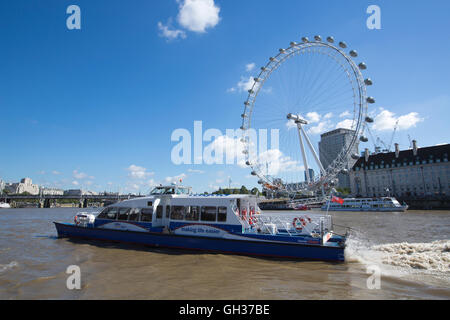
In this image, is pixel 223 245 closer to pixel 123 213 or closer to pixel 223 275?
pixel 223 275

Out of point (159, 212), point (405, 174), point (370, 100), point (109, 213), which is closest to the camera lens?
point (159, 212)

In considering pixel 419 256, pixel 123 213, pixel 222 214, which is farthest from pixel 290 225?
pixel 123 213

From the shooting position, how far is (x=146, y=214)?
16.1 metres

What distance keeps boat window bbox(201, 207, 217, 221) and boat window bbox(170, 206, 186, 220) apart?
1.33 m

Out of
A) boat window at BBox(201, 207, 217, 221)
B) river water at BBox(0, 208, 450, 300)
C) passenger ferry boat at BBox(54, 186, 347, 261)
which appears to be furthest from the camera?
boat window at BBox(201, 207, 217, 221)

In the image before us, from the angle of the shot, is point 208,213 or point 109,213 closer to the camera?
point 208,213

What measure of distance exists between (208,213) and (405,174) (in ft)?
353

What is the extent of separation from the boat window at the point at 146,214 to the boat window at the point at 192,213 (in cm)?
247

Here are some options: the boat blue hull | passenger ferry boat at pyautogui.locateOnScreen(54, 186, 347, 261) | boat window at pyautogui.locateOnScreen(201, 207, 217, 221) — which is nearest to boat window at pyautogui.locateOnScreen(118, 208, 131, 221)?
passenger ferry boat at pyautogui.locateOnScreen(54, 186, 347, 261)

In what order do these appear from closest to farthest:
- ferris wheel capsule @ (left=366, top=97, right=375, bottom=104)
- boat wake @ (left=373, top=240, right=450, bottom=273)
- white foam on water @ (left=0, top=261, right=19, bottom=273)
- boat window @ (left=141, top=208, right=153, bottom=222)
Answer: boat wake @ (left=373, top=240, right=450, bottom=273) < white foam on water @ (left=0, top=261, right=19, bottom=273) < boat window @ (left=141, top=208, right=153, bottom=222) < ferris wheel capsule @ (left=366, top=97, right=375, bottom=104)

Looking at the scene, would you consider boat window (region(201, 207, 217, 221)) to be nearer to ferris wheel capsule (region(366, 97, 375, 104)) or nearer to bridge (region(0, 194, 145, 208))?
ferris wheel capsule (region(366, 97, 375, 104))

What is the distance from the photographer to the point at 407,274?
10.4 metres

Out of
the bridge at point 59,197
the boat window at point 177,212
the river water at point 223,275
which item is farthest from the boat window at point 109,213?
the bridge at point 59,197

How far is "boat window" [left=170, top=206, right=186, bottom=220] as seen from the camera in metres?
15.4
